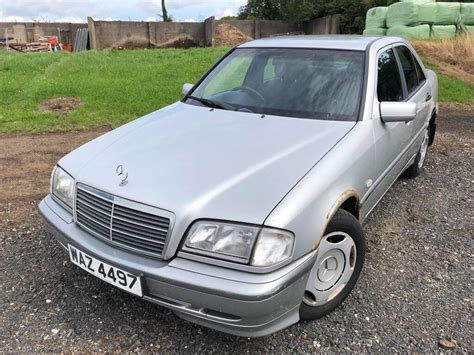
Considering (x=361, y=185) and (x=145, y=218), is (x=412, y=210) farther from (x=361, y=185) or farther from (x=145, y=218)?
(x=145, y=218)

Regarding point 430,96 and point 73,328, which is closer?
point 73,328

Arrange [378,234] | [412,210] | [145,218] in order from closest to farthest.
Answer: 1. [145,218]
2. [378,234]
3. [412,210]

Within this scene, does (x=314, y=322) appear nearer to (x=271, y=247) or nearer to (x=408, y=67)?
(x=271, y=247)

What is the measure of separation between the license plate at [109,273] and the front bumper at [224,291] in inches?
1.4

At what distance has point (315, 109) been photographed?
3127mm

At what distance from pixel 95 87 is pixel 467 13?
12285 mm

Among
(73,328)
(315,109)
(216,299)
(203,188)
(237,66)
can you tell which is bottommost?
(73,328)

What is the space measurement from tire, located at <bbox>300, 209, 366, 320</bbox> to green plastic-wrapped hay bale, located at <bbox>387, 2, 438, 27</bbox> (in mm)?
14055

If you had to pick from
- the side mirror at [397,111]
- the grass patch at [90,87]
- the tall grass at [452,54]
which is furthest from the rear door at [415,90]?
the tall grass at [452,54]

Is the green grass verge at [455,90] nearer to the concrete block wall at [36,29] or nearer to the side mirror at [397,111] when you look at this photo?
the side mirror at [397,111]

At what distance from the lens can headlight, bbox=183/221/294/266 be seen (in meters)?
2.06

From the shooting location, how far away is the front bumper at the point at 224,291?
6.53 feet

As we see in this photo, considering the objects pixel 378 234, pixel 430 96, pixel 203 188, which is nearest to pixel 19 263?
pixel 203 188

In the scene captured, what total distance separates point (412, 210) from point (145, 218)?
2872mm
